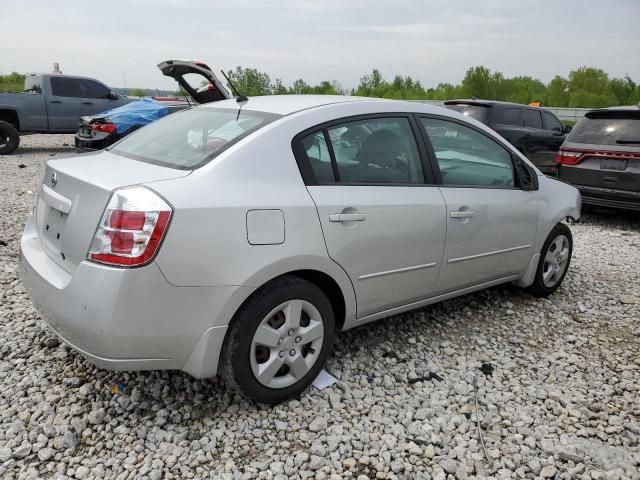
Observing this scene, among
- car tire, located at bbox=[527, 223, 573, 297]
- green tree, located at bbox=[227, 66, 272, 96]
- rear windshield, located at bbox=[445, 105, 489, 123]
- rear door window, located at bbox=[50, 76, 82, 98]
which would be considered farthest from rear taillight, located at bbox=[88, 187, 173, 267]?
green tree, located at bbox=[227, 66, 272, 96]

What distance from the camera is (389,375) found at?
313 centimetres

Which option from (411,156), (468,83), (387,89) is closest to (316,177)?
(411,156)

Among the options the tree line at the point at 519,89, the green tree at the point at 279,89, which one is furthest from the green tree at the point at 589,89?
the green tree at the point at 279,89

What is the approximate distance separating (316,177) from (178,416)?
1389 millimetres

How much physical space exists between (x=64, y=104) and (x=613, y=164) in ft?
38.6

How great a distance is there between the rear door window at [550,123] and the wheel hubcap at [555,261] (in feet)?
23.6

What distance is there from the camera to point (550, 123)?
36.2 feet

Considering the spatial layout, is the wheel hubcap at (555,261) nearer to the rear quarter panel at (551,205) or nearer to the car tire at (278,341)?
the rear quarter panel at (551,205)

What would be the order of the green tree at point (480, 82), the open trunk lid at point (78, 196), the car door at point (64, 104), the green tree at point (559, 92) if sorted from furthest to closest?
the green tree at point (559, 92) → the green tree at point (480, 82) → the car door at point (64, 104) → the open trunk lid at point (78, 196)

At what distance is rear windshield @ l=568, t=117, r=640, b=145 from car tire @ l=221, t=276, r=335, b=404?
229 inches

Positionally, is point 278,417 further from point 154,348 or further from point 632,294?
point 632,294

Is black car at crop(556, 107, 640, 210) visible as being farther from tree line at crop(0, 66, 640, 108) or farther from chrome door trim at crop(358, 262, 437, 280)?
tree line at crop(0, 66, 640, 108)

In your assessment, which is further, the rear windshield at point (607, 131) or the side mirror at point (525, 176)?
the rear windshield at point (607, 131)

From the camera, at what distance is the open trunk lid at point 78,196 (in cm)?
235
